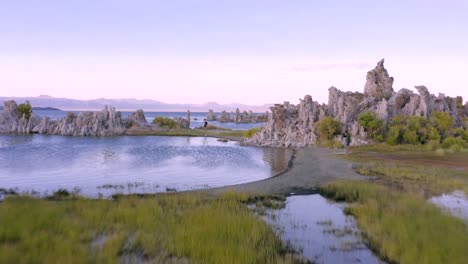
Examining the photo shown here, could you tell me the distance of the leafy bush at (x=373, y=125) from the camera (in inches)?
2025

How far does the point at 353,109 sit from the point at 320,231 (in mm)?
46247

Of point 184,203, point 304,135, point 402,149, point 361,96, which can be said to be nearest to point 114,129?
point 304,135

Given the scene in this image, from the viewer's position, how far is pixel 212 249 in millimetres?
11328

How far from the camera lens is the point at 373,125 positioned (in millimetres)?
51406

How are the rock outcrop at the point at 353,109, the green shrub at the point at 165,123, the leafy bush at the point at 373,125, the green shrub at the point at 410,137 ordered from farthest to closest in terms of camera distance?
the green shrub at the point at 165,123, the rock outcrop at the point at 353,109, the leafy bush at the point at 373,125, the green shrub at the point at 410,137

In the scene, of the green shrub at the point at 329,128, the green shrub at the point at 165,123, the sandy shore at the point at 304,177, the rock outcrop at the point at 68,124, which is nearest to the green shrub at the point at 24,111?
the rock outcrop at the point at 68,124

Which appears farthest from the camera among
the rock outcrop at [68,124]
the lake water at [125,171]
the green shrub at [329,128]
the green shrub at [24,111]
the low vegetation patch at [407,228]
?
the green shrub at [24,111]

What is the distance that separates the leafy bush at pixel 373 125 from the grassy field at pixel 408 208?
47.1ft

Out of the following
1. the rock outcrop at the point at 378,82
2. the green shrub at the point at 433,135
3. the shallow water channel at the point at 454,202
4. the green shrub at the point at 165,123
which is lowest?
the shallow water channel at the point at 454,202

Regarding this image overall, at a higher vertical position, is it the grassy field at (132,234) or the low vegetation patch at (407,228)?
the low vegetation patch at (407,228)

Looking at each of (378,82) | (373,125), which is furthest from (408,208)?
(378,82)

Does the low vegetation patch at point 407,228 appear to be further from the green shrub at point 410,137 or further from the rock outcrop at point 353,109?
the rock outcrop at point 353,109

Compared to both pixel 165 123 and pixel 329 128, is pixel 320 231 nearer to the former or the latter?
pixel 329 128

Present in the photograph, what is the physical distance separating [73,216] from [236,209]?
6.70m
